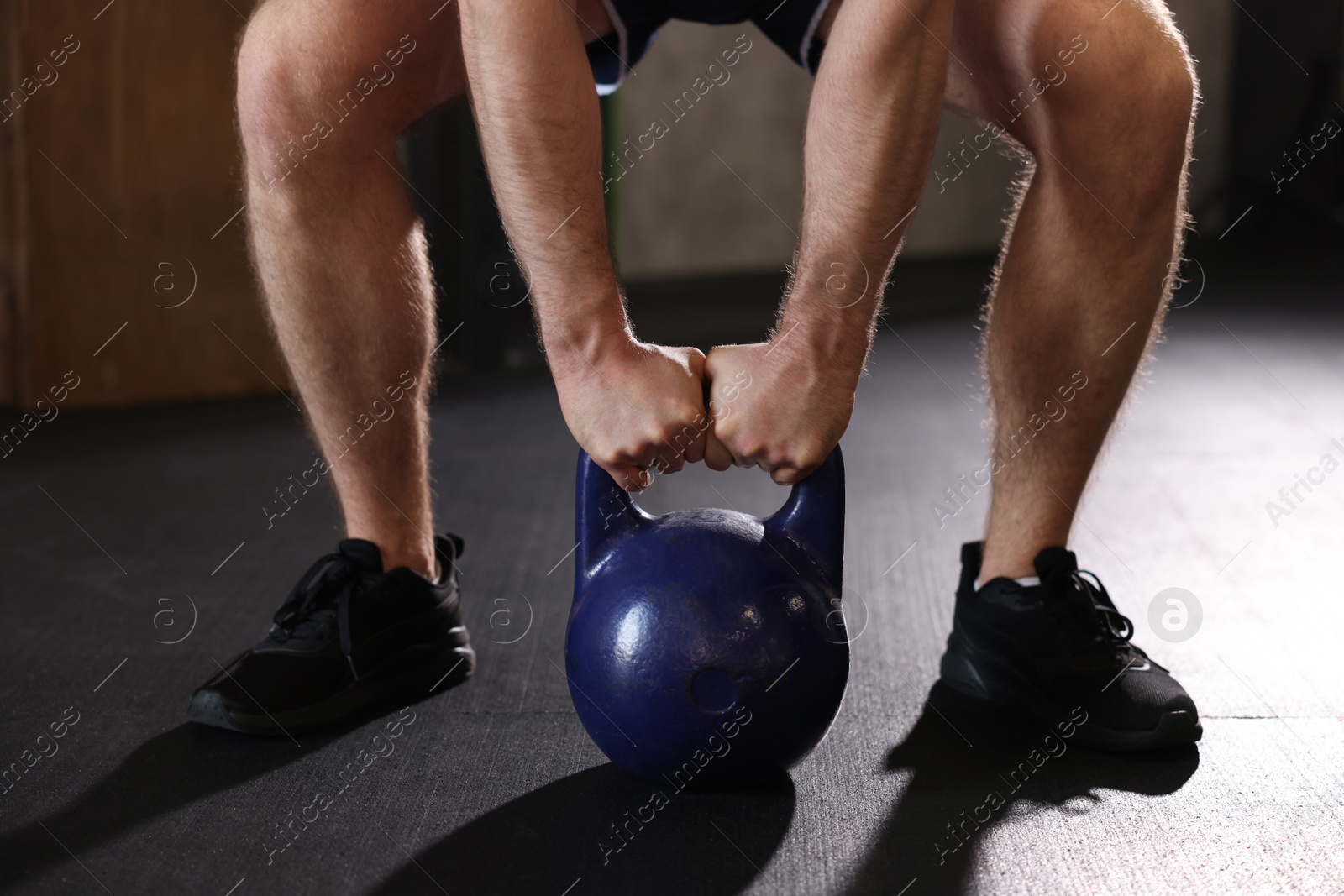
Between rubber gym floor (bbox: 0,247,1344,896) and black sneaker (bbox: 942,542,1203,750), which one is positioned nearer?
rubber gym floor (bbox: 0,247,1344,896)

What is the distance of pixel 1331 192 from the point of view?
20.3 ft

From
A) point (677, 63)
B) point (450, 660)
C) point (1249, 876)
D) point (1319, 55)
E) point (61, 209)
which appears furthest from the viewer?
point (1319, 55)

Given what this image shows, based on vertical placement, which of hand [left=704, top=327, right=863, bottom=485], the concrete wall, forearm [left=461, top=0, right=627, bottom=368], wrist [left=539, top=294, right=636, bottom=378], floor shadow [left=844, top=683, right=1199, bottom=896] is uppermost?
forearm [left=461, top=0, right=627, bottom=368]

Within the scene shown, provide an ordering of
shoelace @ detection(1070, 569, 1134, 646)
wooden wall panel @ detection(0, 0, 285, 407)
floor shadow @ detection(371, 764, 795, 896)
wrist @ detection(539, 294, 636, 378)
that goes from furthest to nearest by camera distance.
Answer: wooden wall panel @ detection(0, 0, 285, 407)
shoelace @ detection(1070, 569, 1134, 646)
wrist @ detection(539, 294, 636, 378)
floor shadow @ detection(371, 764, 795, 896)

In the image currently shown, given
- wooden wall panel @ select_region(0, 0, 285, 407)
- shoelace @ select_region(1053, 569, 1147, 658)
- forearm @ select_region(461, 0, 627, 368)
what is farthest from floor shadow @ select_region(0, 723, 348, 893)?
wooden wall panel @ select_region(0, 0, 285, 407)

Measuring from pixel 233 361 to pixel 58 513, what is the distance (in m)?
1.06

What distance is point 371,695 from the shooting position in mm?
1210

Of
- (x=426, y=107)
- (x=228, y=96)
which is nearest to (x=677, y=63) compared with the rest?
(x=228, y=96)

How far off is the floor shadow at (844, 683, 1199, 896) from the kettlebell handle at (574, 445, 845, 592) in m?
0.20

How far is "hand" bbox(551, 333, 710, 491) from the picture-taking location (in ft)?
3.21


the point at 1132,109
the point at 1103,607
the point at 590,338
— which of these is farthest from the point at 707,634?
the point at 1132,109

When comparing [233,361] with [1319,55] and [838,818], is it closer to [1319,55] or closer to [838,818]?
[838,818]

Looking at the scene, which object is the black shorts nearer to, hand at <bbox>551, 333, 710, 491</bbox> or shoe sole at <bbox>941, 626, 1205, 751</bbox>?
hand at <bbox>551, 333, 710, 491</bbox>

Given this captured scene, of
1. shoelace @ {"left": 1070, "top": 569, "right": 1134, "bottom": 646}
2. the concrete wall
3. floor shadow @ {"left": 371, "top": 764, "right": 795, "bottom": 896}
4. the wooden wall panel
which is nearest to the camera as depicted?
floor shadow @ {"left": 371, "top": 764, "right": 795, "bottom": 896}
